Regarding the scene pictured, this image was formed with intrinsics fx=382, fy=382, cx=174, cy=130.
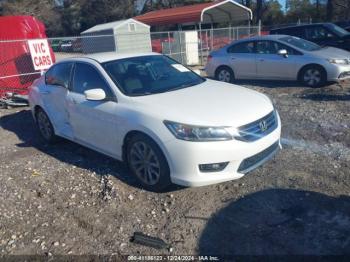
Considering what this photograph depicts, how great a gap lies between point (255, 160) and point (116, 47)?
13649 mm

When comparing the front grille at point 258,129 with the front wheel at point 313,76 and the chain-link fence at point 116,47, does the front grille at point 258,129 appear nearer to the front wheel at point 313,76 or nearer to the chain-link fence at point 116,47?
the front wheel at point 313,76

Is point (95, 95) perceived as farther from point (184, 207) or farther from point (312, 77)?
point (312, 77)

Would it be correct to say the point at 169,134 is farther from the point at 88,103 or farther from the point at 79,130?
the point at 79,130

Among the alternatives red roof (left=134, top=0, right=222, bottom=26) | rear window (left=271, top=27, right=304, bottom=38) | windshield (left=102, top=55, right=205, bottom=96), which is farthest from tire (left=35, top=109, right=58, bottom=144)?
red roof (left=134, top=0, right=222, bottom=26)

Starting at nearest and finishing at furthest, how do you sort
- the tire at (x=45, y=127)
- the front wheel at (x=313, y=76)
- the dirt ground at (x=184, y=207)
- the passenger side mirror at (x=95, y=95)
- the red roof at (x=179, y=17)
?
the dirt ground at (x=184, y=207), the passenger side mirror at (x=95, y=95), the tire at (x=45, y=127), the front wheel at (x=313, y=76), the red roof at (x=179, y=17)

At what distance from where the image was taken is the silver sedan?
9700mm

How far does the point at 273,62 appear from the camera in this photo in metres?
10.6

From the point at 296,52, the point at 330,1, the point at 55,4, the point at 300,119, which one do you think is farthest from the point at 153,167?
the point at 55,4

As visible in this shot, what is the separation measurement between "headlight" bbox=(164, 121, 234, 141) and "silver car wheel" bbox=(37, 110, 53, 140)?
324cm

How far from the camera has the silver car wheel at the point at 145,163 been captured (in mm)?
4383

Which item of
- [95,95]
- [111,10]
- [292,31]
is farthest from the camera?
[111,10]

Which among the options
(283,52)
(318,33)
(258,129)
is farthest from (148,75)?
(318,33)

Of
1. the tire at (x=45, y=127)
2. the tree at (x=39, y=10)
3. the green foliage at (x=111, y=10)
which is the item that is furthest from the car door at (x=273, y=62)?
the tree at (x=39, y=10)

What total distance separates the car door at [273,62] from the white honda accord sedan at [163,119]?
5.40m
